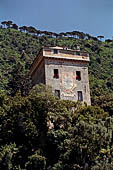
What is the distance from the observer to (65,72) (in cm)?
3222

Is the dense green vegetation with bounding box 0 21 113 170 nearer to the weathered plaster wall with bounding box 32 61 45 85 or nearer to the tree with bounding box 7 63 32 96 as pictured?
the weathered plaster wall with bounding box 32 61 45 85

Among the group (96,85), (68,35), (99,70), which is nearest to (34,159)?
(96,85)

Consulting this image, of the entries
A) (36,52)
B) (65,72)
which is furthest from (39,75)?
(36,52)

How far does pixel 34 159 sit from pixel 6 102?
6.42 meters

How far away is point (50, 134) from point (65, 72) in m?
9.14

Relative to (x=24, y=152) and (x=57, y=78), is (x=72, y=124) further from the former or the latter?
(x=57, y=78)

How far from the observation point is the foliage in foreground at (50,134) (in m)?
22.6

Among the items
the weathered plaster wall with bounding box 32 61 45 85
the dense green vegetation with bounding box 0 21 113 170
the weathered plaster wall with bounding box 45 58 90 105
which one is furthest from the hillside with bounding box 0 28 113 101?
the dense green vegetation with bounding box 0 21 113 170

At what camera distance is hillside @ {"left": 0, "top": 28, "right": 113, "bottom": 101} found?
209ft

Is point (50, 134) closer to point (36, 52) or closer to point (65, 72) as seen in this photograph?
point (65, 72)

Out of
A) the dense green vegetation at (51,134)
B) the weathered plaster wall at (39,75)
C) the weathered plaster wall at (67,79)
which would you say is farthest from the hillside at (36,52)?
the dense green vegetation at (51,134)

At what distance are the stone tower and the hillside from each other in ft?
66.4

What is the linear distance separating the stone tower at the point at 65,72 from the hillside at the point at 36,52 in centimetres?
2023

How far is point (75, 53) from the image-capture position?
3328cm
